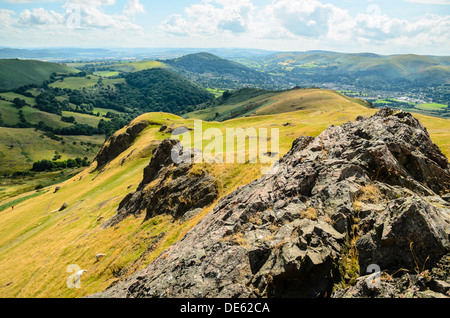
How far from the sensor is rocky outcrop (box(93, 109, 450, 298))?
9664 millimetres

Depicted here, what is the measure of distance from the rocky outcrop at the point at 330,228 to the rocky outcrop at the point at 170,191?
36.7 ft

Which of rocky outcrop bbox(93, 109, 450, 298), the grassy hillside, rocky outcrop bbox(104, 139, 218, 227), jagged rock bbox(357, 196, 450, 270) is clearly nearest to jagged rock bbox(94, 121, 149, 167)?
the grassy hillside

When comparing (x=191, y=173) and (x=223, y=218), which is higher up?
(x=223, y=218)

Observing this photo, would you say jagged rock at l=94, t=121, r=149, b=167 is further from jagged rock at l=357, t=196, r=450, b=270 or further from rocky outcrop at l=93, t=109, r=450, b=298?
jagged rock at l=357, t=196, r=450, b=270

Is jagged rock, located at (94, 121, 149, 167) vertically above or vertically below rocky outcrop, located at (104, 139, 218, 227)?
below

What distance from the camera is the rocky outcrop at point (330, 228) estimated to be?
966 cm

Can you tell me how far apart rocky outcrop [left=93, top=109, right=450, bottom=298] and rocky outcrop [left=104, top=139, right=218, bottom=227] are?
11.2 meters

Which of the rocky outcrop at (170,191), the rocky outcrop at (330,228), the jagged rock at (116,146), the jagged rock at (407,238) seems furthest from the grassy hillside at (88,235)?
the jagged rock at (116,146)

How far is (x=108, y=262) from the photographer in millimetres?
27219
